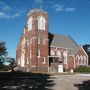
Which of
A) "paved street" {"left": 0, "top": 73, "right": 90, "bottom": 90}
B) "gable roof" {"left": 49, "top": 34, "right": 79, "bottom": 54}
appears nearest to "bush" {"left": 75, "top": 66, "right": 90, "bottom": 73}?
"gable roof" {"left": 49, "top": 34, "right": 79, "bottom": 54}

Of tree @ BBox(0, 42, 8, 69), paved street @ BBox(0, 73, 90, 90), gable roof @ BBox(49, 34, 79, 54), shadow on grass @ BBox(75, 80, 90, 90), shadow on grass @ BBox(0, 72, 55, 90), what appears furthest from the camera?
gable roof @ BBox(49, 34, 79, 54)

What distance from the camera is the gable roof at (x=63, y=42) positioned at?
75812 millimetres

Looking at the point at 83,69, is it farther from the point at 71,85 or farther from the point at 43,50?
the point at 71,85

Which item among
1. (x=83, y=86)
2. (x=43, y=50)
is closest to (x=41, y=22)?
(x=43, y=50)

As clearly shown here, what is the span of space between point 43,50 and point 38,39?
3.23 metres

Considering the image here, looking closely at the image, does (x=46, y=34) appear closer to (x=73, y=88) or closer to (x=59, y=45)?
(x=59, y=45)

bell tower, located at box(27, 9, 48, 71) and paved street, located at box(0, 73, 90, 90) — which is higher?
bell tower, located at box(27, 9, 48, 71)

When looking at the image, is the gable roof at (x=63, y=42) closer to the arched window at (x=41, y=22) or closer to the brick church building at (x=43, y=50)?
the brick church building at (x=43, y=50)

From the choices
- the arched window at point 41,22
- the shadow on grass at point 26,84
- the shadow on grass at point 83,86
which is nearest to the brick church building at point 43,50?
the arched window at point 41,22

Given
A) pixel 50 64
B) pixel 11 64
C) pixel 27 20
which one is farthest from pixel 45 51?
pixel 11 64

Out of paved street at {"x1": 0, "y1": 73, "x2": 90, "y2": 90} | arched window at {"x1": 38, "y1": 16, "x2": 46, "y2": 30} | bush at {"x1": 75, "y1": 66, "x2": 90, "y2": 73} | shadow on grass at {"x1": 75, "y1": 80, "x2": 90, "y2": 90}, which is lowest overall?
shadow on grass at {"x1": 75, "y1": 80, "x2": 90, "y2": 90}

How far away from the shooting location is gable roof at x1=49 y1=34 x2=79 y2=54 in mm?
75812

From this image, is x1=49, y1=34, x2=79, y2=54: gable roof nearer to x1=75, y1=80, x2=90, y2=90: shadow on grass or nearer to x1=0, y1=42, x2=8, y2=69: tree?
x1=0, y1=42, x2=8, y2=69: tree

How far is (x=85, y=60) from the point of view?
7662 cm
